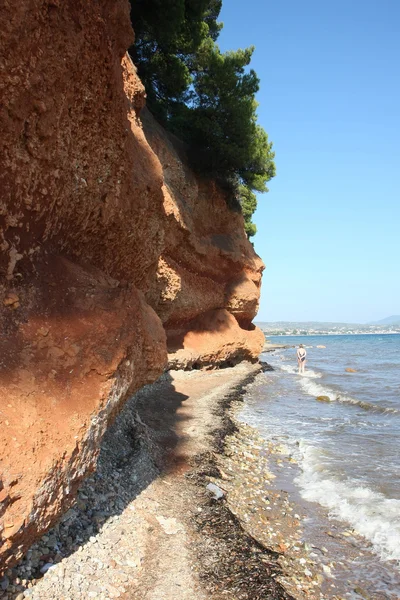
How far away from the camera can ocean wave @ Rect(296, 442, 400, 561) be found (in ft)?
17.7

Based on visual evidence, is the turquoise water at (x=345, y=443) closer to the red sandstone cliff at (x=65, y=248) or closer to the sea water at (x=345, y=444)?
the sea water at (x=345, y=444)

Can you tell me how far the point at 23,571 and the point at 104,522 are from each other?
1.15 m

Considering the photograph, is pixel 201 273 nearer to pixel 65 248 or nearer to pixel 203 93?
pixel 203 93

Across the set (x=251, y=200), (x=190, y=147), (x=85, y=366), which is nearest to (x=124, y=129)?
(x=85, y=366)

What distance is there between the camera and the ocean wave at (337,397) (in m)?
13.5

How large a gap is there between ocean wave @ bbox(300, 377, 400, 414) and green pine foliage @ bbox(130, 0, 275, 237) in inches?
402

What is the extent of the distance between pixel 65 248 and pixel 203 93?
1483 centimetres

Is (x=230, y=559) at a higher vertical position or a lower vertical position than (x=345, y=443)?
higher

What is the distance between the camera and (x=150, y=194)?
594cm

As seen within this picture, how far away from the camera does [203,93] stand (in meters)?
17.0

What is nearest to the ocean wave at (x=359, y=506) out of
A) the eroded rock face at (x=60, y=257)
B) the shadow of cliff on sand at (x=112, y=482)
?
the shadow of cliff on sand at (x=112, y=482)

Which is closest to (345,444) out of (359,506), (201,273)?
(359,506)

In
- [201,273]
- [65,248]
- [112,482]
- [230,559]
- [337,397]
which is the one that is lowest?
[337,397]

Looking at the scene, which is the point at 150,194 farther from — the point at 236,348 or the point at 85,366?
the point at 236,348
